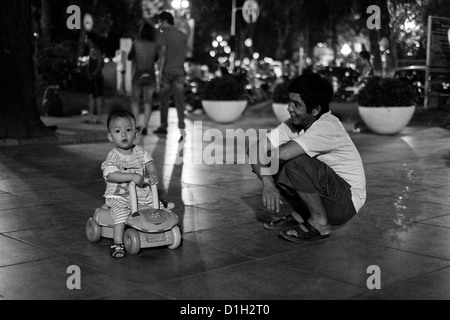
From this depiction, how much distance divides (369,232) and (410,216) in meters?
0.80

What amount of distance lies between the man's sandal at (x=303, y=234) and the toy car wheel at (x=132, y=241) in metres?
1.18

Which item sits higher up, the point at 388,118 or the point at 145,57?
the point at 145,57

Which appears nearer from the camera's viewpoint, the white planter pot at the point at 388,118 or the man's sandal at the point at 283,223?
the man's sandal at the point at 283,223

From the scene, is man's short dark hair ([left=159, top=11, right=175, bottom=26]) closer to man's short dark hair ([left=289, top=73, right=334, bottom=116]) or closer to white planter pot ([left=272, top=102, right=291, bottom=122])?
white planter pot ([left=272, top=102, right=291, bottom=122])

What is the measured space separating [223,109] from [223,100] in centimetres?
20

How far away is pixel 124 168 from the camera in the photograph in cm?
536

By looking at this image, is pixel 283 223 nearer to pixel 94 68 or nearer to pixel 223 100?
pixel 94 68

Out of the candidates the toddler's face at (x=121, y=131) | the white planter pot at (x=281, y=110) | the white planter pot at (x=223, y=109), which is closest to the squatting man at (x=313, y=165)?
the toddler's face at (x=121, y=131)

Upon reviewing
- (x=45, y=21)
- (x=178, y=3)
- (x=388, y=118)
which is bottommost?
(x=388, y=118)

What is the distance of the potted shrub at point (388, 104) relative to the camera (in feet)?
44.4

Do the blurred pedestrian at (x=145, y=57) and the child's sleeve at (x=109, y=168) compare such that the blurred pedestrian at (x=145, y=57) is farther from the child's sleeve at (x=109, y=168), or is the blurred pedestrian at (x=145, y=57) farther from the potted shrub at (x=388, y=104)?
the child's sleeve at (x=109, y=168)

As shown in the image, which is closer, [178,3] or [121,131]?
[121,131]

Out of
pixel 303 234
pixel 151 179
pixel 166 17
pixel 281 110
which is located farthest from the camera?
pixel 281 110

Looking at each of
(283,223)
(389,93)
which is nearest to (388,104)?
(389,93)
